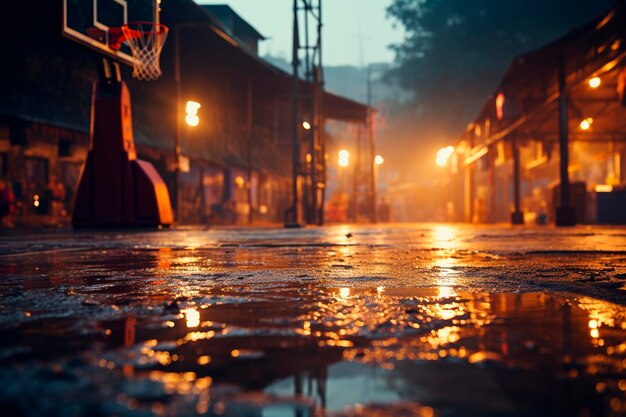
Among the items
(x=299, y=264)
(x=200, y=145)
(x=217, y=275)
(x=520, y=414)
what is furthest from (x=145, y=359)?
(x=200, y=145)

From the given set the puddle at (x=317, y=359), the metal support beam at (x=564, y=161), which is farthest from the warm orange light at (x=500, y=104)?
the puddle at (x=317, y=359)

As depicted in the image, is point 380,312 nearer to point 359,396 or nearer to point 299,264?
point 359,396

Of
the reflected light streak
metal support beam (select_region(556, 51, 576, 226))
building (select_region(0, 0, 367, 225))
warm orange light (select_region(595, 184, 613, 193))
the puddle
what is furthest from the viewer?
warm orange light (select_region(595, 184, 613, 193))

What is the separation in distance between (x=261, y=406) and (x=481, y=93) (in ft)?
133

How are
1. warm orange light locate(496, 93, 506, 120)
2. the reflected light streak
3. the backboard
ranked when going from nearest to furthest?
the reflected light streak, the backboard, warm orange light locate(496, 93, 506, 120)

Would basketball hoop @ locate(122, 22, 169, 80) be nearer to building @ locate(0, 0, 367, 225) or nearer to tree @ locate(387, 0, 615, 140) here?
building @ locate(0, 0, 367, 225)

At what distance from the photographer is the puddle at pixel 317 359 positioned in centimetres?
85

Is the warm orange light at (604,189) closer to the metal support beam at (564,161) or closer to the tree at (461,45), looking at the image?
the metal support beam at (564,161)

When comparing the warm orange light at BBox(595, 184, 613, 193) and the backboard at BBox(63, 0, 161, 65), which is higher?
the backboard at BBox(63, 0, 161, 65)

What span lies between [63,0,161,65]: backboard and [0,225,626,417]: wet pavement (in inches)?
300

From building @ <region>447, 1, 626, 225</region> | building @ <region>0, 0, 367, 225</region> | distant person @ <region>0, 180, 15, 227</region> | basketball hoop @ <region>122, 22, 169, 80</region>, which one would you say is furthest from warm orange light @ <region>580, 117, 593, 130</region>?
distant person @ <region>0, 180, 15, 227</region>

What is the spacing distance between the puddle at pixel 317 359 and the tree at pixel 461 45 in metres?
38.5

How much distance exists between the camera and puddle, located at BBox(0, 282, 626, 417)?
2.79 feet

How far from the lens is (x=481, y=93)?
129 ft
